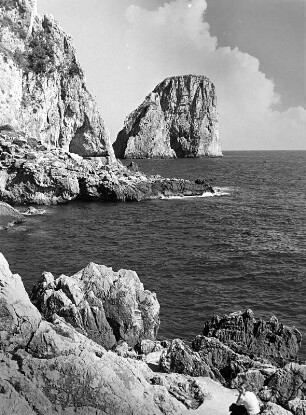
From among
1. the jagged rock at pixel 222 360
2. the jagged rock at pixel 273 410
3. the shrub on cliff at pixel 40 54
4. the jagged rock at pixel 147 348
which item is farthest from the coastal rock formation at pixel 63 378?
the shrub on cliff at pixel 40 54

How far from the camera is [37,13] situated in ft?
350

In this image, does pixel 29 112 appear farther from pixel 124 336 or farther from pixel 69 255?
pixel 124 336

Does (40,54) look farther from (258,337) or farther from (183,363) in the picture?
(183,363)

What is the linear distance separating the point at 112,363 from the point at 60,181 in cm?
5950

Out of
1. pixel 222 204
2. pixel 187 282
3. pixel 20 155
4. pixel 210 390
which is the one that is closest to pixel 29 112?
pixel 20 155

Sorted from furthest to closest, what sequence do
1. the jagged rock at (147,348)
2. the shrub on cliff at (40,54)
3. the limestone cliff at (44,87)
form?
1. the shrub on cliff at (40,54)
2. the limestone cliff at (44,87)
3. the jagged rock at (147,348)

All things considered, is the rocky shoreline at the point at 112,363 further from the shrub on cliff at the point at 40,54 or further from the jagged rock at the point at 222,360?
the shrub on cliff at the point at 40,54

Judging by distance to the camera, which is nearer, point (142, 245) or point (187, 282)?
point (187, 282)

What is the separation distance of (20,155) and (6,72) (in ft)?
92.0

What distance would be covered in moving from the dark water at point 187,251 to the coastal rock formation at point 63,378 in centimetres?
1140

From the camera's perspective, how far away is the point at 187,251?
4506cm

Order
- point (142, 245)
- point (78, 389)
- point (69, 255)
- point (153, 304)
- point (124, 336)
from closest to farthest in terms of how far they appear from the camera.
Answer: point (78, 389) → point (124, 336) → point (153, 304) → point (69, 255) → point (142, 245)

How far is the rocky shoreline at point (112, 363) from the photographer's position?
13.6 meters

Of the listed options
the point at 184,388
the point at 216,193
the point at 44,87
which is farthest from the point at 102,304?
the point at 44,87
